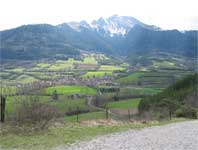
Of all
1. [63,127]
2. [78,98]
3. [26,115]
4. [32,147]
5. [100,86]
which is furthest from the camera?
[100,86]

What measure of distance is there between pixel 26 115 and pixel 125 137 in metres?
5.67

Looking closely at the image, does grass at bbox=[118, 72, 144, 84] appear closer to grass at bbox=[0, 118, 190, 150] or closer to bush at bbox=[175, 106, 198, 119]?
bush at bbox=[175, 106, 198, 119]

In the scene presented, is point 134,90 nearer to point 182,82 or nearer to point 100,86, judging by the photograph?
point 100,86

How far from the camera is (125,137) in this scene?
18.3 meters

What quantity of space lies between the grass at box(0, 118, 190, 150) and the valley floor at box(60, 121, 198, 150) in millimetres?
909

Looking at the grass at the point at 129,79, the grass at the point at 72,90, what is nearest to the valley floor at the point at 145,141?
the grass at the point at 72,90

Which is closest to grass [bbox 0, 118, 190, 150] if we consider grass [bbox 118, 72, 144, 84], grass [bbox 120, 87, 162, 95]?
grass [bbox 120, 87, 162, 95]

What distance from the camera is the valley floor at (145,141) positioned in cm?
1520

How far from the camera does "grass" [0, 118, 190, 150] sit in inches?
628

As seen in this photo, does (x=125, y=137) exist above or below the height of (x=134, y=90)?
above

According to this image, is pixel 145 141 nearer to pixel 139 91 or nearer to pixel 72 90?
pixel 139 91

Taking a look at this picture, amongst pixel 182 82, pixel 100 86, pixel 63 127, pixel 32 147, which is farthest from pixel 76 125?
pixel 100 86

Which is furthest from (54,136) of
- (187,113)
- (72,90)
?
(72,90)

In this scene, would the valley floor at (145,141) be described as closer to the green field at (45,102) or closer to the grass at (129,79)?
the green field at (45,102)
